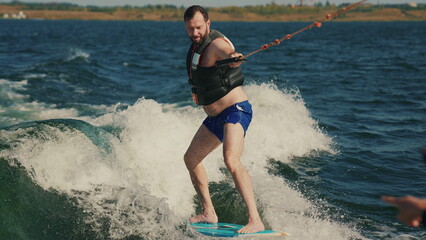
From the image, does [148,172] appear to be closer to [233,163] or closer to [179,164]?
[179,164]

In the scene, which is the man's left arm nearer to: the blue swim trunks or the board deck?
the blue swim trunks

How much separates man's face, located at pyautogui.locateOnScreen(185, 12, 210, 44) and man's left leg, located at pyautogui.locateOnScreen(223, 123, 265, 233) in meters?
0.88

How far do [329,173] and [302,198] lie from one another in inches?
64.8

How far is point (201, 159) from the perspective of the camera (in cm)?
524

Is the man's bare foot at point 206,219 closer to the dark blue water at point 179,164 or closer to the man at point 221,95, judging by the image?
the dark blue water at point 179,164

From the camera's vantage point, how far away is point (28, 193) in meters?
5.59

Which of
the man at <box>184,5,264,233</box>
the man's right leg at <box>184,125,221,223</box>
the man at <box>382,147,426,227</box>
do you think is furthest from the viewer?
the man's right leg at <box>184,125,221,223</box>

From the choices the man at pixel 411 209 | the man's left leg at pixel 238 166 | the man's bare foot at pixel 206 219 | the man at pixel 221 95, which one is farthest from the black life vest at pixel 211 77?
the man at pixel 411 209

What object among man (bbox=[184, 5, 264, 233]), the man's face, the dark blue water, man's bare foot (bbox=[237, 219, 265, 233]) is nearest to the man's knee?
man (bbox=[184, 5, 264, 233])

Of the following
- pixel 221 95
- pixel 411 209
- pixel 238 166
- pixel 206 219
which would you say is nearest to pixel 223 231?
pixel 206 219

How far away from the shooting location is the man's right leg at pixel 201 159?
517cm

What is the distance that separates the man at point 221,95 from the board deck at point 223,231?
2.2 inches

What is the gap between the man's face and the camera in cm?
476

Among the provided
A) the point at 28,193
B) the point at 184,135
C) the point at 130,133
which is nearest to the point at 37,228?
the point at 28,193
